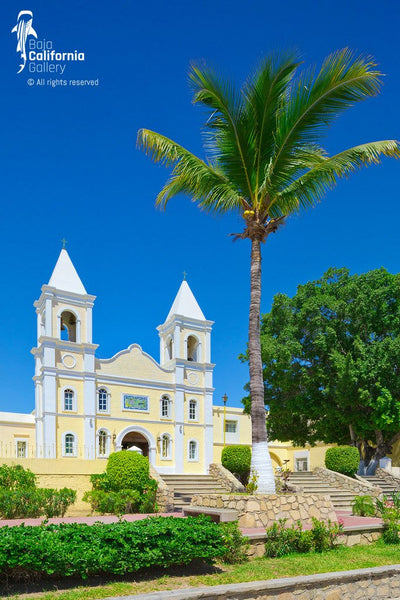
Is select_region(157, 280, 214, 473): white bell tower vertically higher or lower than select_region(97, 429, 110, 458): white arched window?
higher

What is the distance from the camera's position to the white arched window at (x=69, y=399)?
25.9 m

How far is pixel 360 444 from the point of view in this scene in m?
25.3

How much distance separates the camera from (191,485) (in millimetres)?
20547

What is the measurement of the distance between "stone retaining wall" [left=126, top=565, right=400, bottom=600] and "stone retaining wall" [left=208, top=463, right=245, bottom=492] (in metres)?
11.9

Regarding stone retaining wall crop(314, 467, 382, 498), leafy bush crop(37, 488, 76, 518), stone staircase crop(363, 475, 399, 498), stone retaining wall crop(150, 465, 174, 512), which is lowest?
stone staircase crop(363, 475, 399, 498)

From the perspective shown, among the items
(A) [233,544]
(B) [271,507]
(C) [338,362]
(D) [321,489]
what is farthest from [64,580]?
(C) [338,362]

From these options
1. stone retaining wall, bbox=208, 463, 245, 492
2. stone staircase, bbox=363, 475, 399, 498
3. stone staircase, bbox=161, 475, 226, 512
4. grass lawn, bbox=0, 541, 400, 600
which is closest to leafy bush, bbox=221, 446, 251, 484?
stone retaining wall, bbox=208, 463, 245, 492

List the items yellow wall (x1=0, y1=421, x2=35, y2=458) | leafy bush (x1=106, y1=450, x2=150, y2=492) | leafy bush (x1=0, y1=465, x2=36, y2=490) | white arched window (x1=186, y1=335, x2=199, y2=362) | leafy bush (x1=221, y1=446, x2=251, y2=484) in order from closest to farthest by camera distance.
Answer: leafy bush (x1=0, y1=465, x2=36, y2=490) → leafy bush (x1=106, y1=450, x2=150, y2=492) → leafy bush (x1=221, y1=446, x2=251, y2=484) → yellow wall (x1=0, y1=421, x2=35, y2=458) → white arched window (x1=186, y1=335, x2=199, y2=362)

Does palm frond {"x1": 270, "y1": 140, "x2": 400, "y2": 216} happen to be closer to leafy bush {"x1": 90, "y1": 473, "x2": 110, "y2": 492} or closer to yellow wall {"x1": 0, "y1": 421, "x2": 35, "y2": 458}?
leafy bush {"x1": 90, "y1": 473, "x2": 110, "y2": 492}

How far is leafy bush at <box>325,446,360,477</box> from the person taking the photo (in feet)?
70.2

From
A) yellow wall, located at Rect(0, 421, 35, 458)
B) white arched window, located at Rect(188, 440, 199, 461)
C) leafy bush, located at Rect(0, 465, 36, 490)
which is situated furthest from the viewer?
white arched window, located at Rect(188, 440, 199, 461)

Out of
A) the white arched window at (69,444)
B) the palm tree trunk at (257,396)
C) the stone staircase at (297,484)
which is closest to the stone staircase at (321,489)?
the stone staircase at (297,484)

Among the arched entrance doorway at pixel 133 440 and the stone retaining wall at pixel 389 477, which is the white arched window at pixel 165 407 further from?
the stone retaining wall at pixel 389 477

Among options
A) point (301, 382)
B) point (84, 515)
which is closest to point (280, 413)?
point (301, 382)
